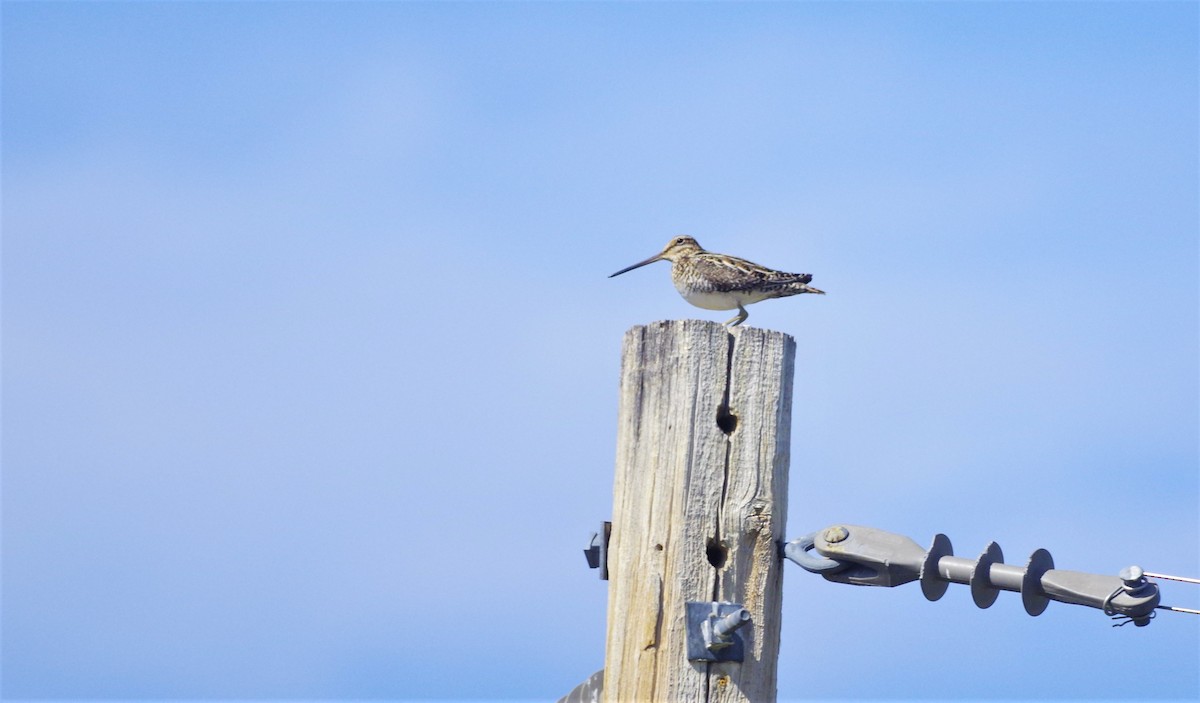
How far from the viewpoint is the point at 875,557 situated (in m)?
5.24

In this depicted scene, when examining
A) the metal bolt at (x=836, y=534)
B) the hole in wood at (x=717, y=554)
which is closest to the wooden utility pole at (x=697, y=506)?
the hole in wood at (x=717, y=554)

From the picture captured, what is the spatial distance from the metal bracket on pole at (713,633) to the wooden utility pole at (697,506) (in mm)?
34

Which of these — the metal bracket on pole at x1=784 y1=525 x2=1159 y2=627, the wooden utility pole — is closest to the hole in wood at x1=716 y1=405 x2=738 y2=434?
the wooden utility pole

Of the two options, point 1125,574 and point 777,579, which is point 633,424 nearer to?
point 777,579

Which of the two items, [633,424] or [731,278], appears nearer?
[633,424]

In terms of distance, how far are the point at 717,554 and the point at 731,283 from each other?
13.2 feet

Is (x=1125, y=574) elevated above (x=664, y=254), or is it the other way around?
(x=664, y=254)

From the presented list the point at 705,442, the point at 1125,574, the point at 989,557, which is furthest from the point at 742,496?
the point at 1125,574

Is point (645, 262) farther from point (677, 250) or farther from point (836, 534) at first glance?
point (836, 534)

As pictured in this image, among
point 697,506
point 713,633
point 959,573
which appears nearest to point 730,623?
point 713,633

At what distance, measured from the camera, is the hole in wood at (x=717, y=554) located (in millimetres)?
4949

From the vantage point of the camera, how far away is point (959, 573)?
516 centimetres

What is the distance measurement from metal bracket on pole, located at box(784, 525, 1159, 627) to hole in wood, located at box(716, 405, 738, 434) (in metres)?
0.50

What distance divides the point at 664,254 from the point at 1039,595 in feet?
17.3
